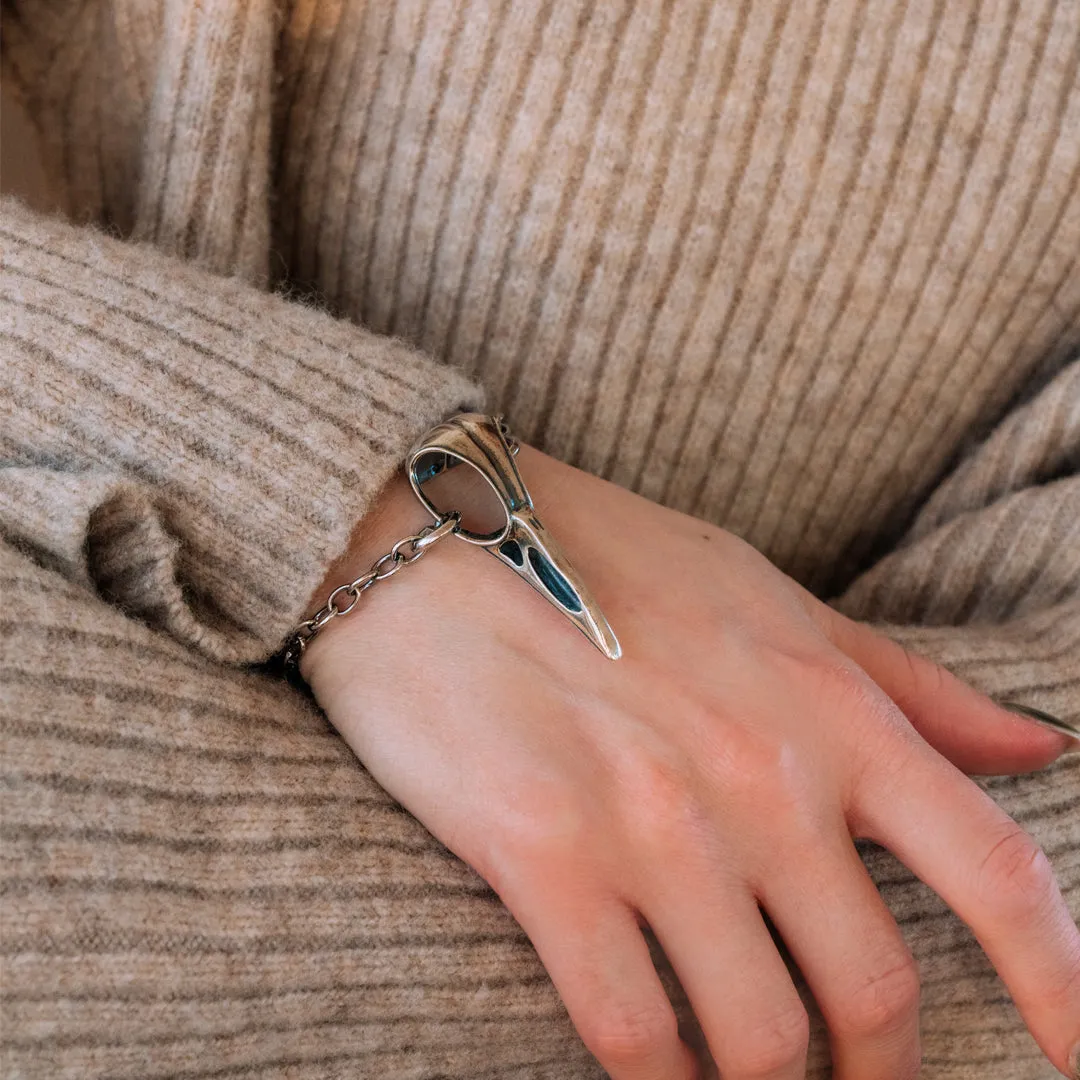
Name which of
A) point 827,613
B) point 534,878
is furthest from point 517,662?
point 827,613

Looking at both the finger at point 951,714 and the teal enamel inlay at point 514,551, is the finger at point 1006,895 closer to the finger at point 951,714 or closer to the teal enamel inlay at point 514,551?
the finger at point 951,714

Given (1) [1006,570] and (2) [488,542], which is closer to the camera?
(2) [488,542]

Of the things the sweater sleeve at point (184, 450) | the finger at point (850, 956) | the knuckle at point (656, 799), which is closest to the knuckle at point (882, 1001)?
the finger at point (850, 956)

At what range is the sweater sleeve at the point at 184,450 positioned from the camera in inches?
20.6

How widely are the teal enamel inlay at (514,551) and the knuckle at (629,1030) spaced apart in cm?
22

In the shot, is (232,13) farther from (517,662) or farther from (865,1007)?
(865,1007)

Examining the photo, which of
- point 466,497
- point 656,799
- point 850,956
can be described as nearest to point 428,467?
point 466,497

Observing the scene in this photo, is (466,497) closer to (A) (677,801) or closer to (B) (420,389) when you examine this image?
(B) (420,389)

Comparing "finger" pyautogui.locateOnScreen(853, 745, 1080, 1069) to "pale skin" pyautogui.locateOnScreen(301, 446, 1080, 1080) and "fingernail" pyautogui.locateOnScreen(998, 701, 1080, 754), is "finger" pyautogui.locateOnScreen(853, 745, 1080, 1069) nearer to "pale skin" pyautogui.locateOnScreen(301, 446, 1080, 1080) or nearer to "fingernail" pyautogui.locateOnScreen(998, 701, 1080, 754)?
"pale skin" pyautogui.locateOnScreen(301, 446, 1080, 1080)

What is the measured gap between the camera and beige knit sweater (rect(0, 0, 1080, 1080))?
1.50 feet

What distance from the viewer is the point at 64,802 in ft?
1.43

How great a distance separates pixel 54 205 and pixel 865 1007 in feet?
2.40

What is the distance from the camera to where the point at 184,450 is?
0.54 meters

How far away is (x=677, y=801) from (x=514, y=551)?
0.16 metres
